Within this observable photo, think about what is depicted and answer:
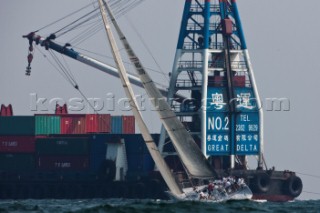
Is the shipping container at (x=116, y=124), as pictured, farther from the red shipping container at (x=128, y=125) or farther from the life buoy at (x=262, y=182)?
the life buoy at (x=262, y=182)

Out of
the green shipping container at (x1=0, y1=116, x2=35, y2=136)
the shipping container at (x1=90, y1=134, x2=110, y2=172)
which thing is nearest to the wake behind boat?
the shipping container at (x1=90, y1=134, x2=110, y2=172)

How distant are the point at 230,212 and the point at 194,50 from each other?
27369 millimetres

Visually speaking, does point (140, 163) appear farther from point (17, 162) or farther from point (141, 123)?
point (141, 123)

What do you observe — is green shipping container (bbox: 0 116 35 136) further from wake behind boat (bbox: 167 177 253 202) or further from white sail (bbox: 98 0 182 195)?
white sail (bbox: 98 0 182 195)

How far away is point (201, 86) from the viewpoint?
98688mm

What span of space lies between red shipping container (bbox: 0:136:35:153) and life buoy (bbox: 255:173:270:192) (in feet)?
50.0

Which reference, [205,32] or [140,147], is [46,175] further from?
[205,32]

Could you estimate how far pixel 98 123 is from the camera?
106m

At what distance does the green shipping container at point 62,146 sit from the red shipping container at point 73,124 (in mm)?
1913

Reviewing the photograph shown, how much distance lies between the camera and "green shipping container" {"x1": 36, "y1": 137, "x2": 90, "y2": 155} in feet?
339

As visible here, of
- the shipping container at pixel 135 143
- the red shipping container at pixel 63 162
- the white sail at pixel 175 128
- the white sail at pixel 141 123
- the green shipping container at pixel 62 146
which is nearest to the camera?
the white sail at pixel 141 123

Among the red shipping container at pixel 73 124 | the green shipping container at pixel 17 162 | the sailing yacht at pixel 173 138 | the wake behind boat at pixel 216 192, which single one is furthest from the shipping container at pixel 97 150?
the sailing yacht at pixel 173 138

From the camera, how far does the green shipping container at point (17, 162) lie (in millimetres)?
105250

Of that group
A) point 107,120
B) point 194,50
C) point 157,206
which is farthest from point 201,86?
point 157,206
